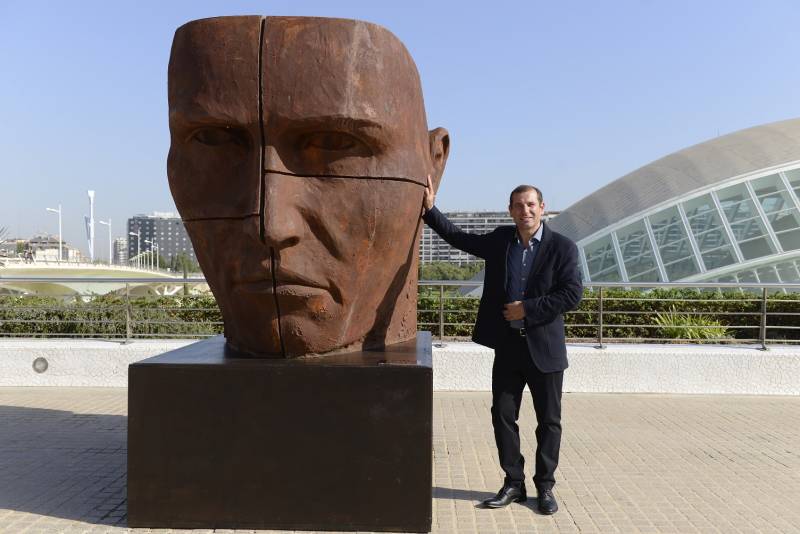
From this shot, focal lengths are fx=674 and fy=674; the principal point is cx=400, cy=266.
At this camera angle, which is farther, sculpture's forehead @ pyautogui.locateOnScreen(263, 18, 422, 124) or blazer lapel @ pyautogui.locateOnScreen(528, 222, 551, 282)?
blazer lapel @ pyautogui.locateOnScreen(528, 222, 551, 282)

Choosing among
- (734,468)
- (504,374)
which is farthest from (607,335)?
(504,374)

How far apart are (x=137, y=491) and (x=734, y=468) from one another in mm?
4122

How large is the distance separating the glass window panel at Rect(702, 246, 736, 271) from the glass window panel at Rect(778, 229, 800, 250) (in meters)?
1.20

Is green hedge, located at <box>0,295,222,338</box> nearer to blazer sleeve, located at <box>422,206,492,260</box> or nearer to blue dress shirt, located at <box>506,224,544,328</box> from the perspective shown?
blazer sleeve, located at <box>422,206,492,260</box>

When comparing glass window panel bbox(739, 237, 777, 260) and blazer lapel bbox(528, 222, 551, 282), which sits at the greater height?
glass window panel bbox(739, 237, 777, 260)

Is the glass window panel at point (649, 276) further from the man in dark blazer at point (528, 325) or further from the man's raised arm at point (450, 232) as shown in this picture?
the man in dark blazer at point (528, 325)

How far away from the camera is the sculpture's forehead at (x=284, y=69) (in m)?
3.50

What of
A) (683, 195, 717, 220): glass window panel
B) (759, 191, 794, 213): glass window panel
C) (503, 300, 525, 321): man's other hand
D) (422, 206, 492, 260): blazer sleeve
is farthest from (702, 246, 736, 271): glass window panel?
(503, 300, 525, 321): man's other hand

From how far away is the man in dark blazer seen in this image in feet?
12.7

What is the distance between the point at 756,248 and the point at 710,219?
145 cm

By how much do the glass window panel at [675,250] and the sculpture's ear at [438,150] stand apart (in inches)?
527

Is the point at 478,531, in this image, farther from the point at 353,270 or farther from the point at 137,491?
the point at 137,491

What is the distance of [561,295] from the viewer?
383 cm

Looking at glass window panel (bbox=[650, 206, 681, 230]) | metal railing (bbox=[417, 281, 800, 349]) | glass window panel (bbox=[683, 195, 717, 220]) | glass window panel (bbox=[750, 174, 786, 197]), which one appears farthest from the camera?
glass window panel (bbox=[650, 206, 681, 230])
